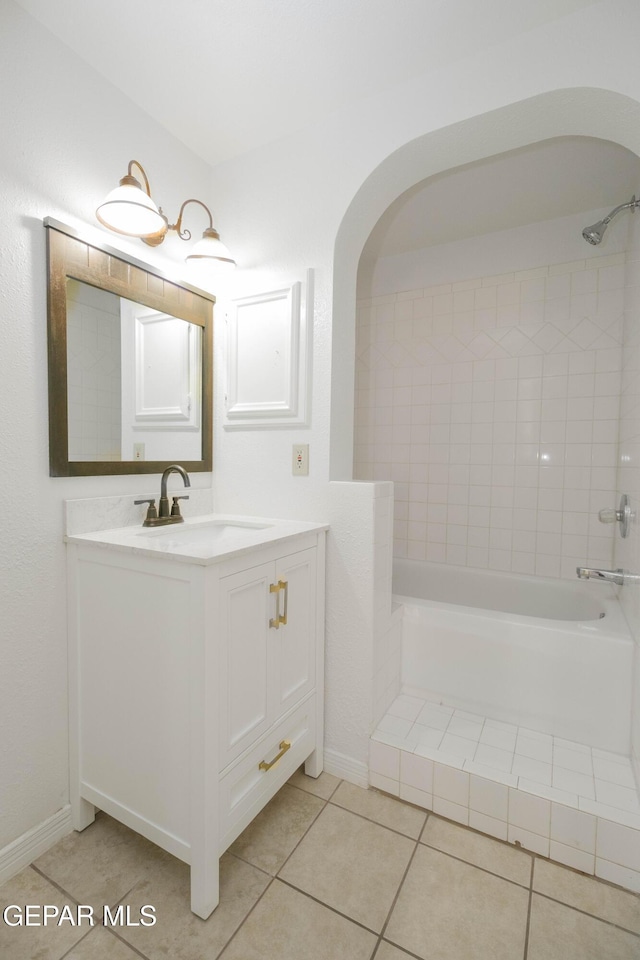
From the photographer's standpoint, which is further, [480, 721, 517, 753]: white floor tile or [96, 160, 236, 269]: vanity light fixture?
[480, 721, 517, 753]: white floor tile

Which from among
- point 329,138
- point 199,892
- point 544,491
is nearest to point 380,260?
point 329,138

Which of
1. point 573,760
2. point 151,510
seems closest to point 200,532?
point 151,510

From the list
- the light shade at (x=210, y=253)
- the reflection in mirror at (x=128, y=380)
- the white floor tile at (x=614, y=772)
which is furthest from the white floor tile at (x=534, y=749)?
the light shade at (x=210, y=253)

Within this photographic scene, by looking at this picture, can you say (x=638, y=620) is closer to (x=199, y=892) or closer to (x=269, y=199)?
(x=199, y=892)

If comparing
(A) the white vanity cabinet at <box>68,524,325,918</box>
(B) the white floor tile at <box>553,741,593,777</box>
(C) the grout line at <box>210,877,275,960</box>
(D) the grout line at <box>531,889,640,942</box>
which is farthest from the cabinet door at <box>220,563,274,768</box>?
(B) the white floor tile at <box>553,741,593,777</box>

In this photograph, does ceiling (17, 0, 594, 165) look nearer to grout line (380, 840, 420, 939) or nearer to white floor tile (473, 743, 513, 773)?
white floor tile (473, 743, 513, 773)

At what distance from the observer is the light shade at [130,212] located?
1231 millimetres

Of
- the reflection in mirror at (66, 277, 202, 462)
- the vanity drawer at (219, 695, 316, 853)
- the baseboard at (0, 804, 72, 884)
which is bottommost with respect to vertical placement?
the baseboard at (0, 804, 72, 884)

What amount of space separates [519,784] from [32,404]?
6.03ft

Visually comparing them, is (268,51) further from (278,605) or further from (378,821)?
(378,821)

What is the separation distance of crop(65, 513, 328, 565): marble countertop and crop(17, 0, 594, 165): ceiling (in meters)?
1.50

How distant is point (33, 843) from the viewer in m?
1.25

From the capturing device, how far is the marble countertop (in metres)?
1.10

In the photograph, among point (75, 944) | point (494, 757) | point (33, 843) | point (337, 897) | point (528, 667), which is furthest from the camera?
point (528, 667)
